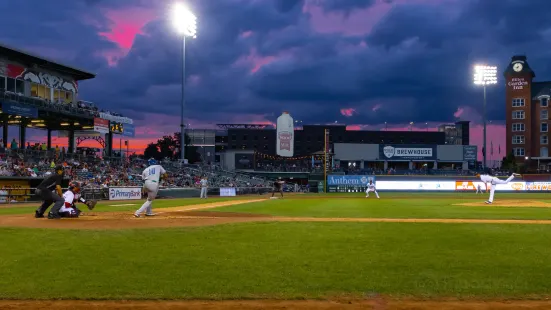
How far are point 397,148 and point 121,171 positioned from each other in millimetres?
54131

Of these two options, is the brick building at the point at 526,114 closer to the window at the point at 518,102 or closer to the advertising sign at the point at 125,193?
the window at the point at 518,102

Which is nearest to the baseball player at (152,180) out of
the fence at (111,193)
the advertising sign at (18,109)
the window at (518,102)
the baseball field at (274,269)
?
the baseball field at (274,269)

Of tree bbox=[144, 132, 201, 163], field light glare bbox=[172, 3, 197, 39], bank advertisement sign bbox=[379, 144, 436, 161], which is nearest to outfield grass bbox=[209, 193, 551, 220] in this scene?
field light glare bbox=[172, 3, 197, 39]

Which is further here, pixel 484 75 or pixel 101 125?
pixel 484 75

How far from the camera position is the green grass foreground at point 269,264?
253 inches

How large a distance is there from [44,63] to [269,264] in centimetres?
4386

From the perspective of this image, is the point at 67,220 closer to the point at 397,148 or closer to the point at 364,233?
the point at 364,233

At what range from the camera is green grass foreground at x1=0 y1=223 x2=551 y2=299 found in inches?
253

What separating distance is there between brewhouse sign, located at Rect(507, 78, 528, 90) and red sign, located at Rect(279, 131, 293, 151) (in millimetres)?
60031

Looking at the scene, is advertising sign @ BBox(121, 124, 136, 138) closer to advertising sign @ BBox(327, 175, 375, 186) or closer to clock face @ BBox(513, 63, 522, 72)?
advertising sign @ BBox(327, 175, 375, 186)

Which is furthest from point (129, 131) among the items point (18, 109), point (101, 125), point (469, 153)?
point (469, 153)

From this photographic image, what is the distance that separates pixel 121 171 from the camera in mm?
45688

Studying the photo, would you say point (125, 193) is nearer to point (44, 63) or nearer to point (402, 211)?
point (44, 63)

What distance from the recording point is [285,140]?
5534cm
